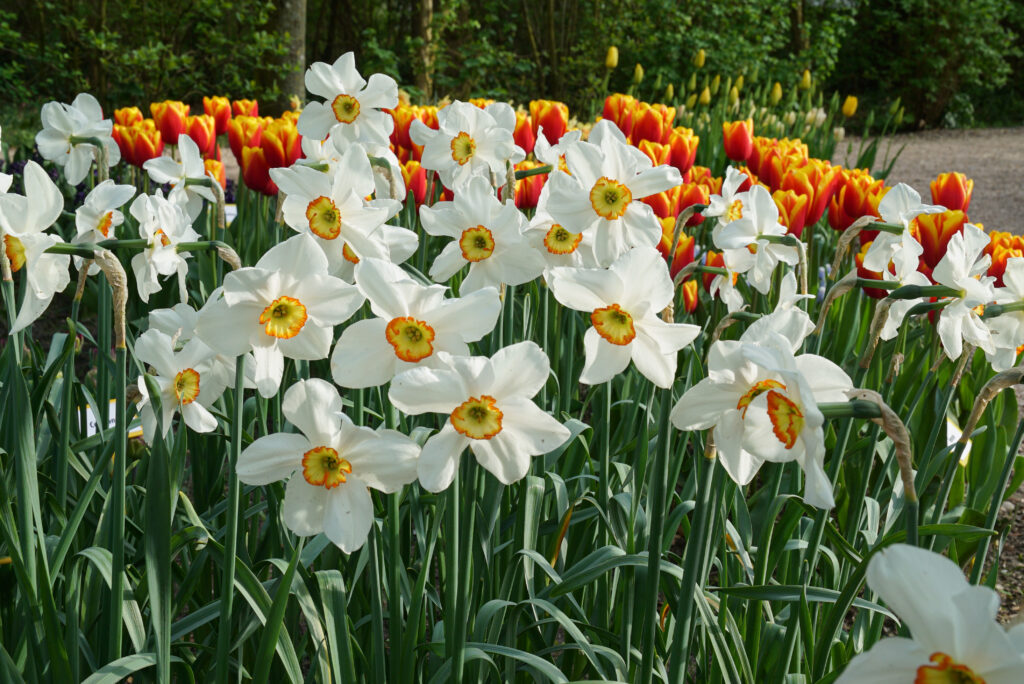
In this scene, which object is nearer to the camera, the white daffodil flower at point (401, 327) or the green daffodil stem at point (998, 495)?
the white daffodil flower at point (401, 327)

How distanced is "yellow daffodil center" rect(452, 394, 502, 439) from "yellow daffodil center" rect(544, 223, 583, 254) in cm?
47

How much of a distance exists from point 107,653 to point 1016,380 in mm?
1226

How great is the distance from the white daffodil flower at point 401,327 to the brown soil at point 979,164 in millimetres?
6330

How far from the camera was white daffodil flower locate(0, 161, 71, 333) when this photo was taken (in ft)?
3.83

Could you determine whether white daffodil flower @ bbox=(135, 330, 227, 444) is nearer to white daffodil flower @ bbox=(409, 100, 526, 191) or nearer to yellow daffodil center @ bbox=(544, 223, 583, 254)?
yellow daffodil center @ bbox=(544, 223, 583, 254)

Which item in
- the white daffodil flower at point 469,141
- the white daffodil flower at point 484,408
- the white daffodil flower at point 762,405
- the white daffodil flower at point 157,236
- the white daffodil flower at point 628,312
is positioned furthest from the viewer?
the white daffodil flower at point 469,141

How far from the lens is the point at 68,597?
121 centimetres

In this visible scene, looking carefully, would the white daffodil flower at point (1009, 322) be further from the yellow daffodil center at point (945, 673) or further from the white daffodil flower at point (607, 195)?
the yellow daffodil center at point (945, 673)

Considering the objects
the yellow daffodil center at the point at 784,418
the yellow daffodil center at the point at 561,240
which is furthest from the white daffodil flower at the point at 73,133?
the yellow daffodil center at the point at 784,418

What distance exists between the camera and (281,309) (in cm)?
99

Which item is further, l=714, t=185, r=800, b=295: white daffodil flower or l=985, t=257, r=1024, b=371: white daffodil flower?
l=714, t=185, r=800, b=295: white daffodil flower

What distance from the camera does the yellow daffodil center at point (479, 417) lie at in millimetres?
911

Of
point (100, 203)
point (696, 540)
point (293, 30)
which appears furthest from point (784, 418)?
point (293, 30)

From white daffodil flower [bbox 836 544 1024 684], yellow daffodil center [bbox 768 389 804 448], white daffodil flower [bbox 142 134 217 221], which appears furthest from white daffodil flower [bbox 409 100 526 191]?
white daffodil flower [bbox 836 544 1024 684]
